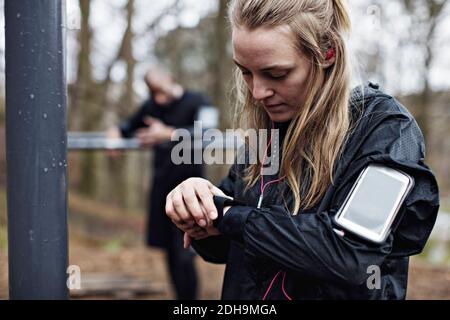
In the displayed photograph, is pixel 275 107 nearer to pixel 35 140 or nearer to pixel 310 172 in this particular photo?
pixel 310 172

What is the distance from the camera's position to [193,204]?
124 centimetres

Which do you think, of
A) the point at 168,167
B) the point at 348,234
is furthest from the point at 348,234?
the point at 168,167

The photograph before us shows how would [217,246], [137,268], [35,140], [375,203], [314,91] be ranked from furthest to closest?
[137,268] < [217,246] < [314,91] < [35,140] < [375,203]

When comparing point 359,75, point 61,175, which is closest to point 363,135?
point 359,75

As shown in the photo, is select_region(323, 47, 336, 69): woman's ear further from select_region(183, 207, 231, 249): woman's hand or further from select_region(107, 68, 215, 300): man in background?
select_region(107, 68, 215, 300): man in background

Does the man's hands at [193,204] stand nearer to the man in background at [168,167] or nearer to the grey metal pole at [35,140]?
the grey metal pole at [35,140]

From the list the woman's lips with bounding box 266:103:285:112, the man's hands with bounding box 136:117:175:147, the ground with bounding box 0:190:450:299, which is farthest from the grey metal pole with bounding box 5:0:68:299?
the ground with bounding box 0:190:450:299

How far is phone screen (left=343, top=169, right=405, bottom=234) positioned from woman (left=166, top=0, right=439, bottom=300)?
0.04 metres

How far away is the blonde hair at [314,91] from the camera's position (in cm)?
128

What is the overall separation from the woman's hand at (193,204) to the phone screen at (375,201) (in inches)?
12.8

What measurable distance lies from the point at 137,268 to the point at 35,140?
16.0ft

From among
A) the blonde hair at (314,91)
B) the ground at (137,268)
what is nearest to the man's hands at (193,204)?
the blonde hair at (314,91)

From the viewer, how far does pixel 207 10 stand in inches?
369

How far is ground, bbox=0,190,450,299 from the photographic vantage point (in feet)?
15.5
